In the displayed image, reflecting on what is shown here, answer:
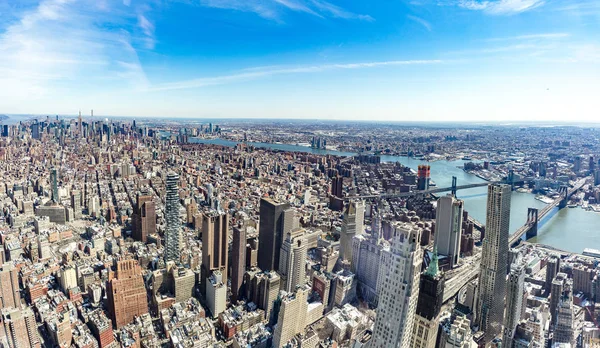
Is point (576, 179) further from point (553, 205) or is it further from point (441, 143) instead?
point (441, 143)

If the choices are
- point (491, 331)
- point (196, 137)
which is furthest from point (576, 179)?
point (196, 137)

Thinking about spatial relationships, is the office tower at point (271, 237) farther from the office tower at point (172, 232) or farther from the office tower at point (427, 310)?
the office tower at point (427, 310)

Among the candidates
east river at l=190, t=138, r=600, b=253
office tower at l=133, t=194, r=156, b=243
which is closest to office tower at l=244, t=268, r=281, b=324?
office tower at l=133, t=194, r=156, b=243

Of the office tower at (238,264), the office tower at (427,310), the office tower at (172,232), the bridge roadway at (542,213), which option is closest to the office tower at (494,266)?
the office tower at (427,310)

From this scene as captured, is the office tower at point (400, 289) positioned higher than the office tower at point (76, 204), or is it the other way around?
the office tower at point (400, 289)

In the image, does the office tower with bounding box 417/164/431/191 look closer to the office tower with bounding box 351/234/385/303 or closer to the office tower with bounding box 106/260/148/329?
the office tower with bounding box 351/234/385/303

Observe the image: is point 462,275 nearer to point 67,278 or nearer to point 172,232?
point 172,232
